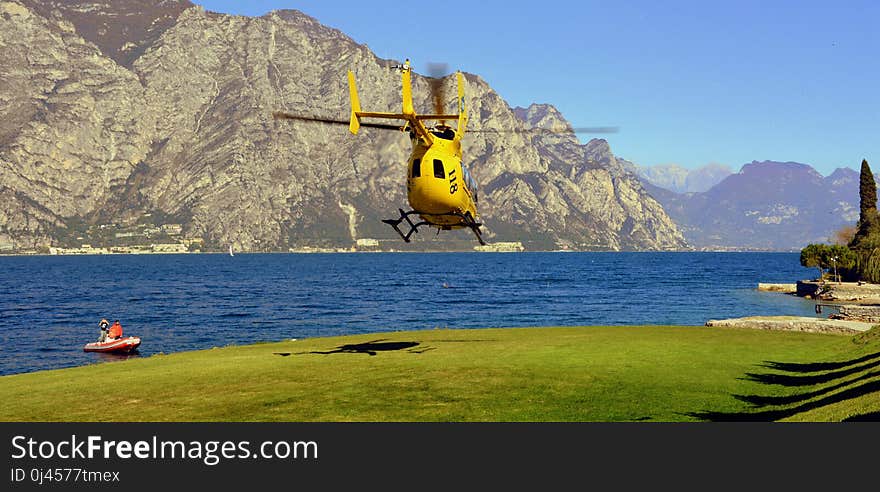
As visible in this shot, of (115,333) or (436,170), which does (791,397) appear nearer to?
(436,170)

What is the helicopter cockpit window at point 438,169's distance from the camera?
2708 centimetres

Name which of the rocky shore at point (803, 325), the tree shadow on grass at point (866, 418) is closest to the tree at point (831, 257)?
the rocky shore at point (803, 325)

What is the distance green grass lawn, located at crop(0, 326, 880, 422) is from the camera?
1797 cm

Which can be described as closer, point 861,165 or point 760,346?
point 760,346

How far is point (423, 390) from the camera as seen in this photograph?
69.8ft

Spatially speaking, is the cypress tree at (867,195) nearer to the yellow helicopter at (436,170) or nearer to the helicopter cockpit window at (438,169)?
the yellow helicopter at (436,170)

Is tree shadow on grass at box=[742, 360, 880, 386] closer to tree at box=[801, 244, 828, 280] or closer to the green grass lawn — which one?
the green grass lawn

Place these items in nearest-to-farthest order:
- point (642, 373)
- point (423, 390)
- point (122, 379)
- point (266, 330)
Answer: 1. point (423, 390)
2. point (642, 373)
3. point (122, 379)
4. point (266, 330)

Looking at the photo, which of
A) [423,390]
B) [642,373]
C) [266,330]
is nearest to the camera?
[423,390]

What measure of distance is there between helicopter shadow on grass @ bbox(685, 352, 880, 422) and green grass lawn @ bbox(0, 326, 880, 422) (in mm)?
77

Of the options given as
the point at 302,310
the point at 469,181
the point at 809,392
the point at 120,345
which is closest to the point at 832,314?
the point at 469,181
